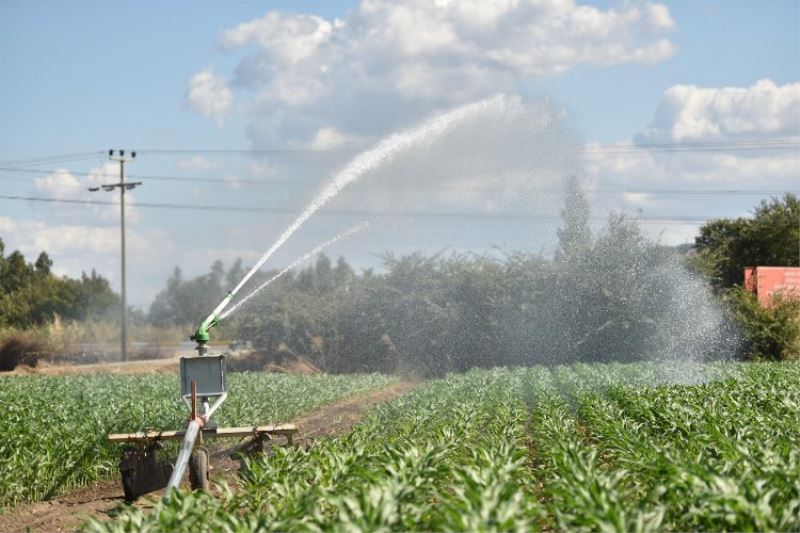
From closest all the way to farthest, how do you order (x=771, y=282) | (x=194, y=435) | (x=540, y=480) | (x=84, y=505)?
(x=194, y=435) < (x=540, y=480) < (x=84, y=505) < (x=771, y=282)

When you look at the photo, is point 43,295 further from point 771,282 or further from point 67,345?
point 771,282

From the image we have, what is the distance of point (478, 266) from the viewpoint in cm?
4150

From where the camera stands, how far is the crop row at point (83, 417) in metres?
12.0

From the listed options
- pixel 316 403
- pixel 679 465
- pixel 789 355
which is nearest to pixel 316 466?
pixel 679 465

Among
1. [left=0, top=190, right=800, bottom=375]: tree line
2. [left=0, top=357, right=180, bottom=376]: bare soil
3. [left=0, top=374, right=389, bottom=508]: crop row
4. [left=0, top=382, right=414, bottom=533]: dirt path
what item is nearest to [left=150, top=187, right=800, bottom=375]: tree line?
[left=0, top=190, right=800, bottom=375]: tree line

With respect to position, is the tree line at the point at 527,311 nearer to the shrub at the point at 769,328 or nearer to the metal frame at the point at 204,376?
the shrub at the point at 769,328

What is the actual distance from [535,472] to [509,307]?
29.9 m

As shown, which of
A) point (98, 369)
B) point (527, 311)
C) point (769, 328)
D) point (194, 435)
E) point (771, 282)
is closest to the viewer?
point (194, 435)

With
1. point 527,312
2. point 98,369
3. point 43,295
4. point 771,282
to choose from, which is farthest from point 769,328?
point 43,295

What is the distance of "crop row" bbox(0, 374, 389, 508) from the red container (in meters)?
19.4

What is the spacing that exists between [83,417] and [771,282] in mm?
29726

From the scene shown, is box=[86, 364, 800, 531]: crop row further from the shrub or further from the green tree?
the green tree

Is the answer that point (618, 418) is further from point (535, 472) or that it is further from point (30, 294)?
point (30, 294)

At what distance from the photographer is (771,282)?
3731 cm
